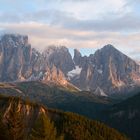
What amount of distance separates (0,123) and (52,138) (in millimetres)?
9410

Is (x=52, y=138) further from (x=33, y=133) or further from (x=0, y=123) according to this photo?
(x=0, y=123)

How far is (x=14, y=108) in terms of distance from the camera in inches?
3344

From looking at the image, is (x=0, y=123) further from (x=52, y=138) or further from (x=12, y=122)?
(x=52, y=138)

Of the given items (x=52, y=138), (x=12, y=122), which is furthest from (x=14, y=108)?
(x=52, y=138)

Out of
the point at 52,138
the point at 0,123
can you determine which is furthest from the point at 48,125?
the point at 0,123

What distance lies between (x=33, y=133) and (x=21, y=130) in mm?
2129

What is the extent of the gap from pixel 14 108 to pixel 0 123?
11.7 ft

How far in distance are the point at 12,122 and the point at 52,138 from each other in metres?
7.48

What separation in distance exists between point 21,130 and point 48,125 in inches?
187

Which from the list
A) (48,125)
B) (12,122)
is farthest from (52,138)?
(12,122)

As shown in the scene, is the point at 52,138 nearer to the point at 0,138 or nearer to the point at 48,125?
the point at 48,125

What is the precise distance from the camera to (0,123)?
279ft

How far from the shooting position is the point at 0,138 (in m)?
81.6

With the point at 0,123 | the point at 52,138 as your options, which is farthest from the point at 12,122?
the point at 52,138
